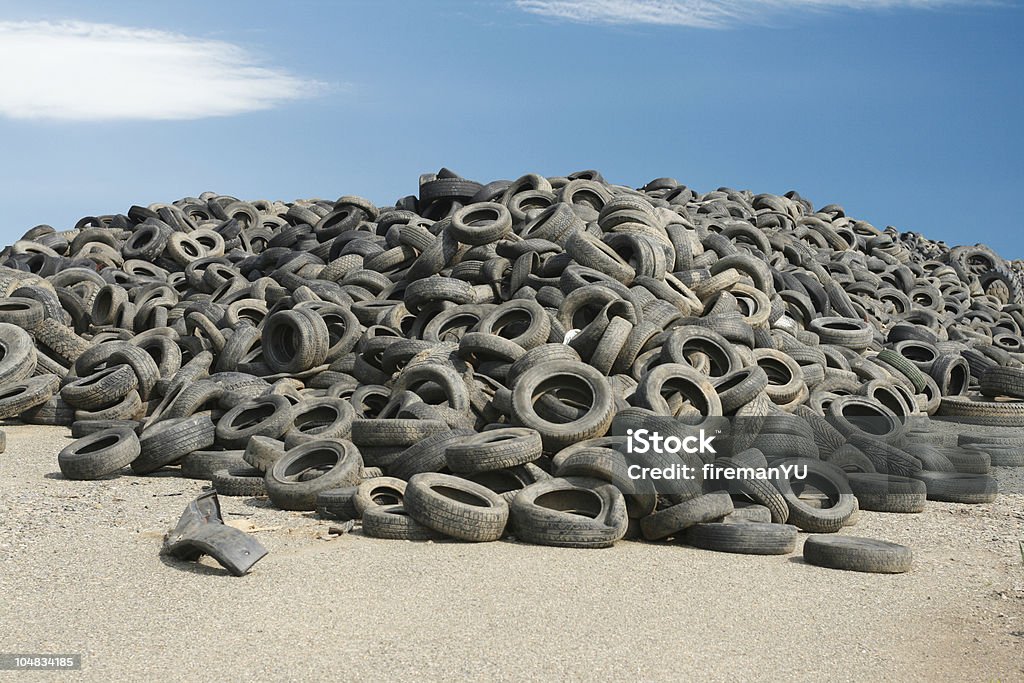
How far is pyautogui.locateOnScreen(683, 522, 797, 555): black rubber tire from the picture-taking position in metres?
8.39

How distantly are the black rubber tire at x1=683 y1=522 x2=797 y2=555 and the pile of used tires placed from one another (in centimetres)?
2

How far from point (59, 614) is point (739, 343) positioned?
Result: 9179 mm

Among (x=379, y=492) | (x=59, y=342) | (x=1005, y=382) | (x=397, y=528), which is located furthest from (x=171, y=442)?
(x=1005, y=382)

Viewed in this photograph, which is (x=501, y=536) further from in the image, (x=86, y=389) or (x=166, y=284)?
(x=166, y=284)

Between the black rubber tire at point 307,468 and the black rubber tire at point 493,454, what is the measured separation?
45.4 inches

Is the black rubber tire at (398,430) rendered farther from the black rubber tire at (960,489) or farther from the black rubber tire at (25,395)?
the black rubber tire at (25,395)

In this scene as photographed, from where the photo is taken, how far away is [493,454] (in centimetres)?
894

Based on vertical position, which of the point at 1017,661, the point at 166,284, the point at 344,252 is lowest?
the point at 166,284

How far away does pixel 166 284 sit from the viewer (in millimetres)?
19062

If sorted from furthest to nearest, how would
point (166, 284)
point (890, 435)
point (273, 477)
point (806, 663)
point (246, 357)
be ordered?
point (166, 284) → point (246, 357) → point (890, 435) → point (273, 477) → point (806, 663)

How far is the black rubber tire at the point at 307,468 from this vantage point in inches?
370

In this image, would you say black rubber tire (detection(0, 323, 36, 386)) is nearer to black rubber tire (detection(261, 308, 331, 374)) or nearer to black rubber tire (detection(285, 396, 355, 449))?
black rubber tire (detection(261, 308, 331, 374))

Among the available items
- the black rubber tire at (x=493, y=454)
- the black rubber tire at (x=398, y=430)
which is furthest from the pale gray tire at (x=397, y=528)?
the black rubber tire at (x=398, y=430)

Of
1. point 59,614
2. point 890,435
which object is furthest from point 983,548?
point 59,614
